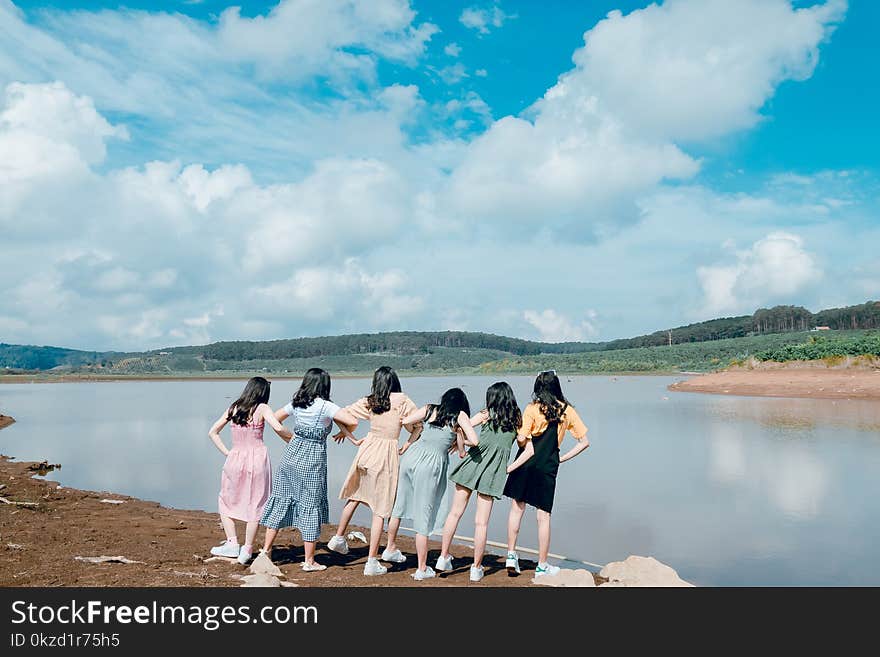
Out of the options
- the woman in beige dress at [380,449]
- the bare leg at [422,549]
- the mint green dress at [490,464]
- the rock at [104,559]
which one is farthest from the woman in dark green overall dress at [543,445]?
the rock at [104,559]

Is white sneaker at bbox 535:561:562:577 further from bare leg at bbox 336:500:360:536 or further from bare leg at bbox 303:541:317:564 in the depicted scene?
bare leg at bbox 303:541:317:564

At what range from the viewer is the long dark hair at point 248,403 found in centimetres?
579

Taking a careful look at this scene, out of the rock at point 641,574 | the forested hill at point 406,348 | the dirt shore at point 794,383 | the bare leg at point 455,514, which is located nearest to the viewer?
the rock at point 641,574

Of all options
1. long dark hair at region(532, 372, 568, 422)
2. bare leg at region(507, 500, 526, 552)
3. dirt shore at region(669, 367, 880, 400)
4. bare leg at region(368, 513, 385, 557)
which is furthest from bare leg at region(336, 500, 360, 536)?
dirt shore at region(669, 367, 880, 400)

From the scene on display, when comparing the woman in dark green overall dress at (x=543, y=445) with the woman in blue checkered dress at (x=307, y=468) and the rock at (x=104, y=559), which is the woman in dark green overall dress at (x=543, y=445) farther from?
the rock at (x=104, y=559)

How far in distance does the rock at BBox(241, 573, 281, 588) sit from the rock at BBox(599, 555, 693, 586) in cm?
261

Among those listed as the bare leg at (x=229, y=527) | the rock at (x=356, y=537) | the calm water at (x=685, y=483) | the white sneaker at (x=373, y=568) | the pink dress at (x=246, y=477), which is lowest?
the calm water at (x=685, y=483)

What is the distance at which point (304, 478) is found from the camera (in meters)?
5.72

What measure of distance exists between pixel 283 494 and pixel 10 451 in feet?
46.0

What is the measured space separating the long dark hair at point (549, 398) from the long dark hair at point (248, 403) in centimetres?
239

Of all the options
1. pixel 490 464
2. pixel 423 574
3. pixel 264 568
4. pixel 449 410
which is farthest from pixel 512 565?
pixel 264 568

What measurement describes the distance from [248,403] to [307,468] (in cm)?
77

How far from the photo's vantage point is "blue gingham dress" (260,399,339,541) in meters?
5.69
